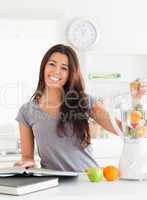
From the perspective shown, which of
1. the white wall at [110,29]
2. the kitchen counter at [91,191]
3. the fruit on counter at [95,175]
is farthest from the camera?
the white wall at [110,29]

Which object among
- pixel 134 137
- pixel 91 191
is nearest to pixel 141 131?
pixel 134 137

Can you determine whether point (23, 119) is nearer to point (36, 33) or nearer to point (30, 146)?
point (30, 146)

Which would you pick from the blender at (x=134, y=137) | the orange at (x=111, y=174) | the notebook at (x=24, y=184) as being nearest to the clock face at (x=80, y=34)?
the blender at (x=134, y=137)

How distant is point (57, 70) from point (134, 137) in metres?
0.53

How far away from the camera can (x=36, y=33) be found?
12.2 feet

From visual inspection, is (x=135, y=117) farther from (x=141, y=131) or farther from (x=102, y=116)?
(x=102, y=116)

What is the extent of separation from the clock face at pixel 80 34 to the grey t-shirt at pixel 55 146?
2.02 meters

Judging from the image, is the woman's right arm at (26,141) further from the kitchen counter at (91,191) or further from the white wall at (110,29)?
the white wall at (110,29)

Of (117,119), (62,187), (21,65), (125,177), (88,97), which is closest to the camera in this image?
(62,187)

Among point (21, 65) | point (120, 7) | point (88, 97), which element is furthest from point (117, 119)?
point (120, 7)

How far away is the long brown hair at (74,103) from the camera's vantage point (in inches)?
70.4

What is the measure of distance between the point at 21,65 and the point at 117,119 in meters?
2.18

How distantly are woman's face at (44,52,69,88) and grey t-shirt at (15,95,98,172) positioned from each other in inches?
5.3

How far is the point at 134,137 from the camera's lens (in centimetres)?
141
